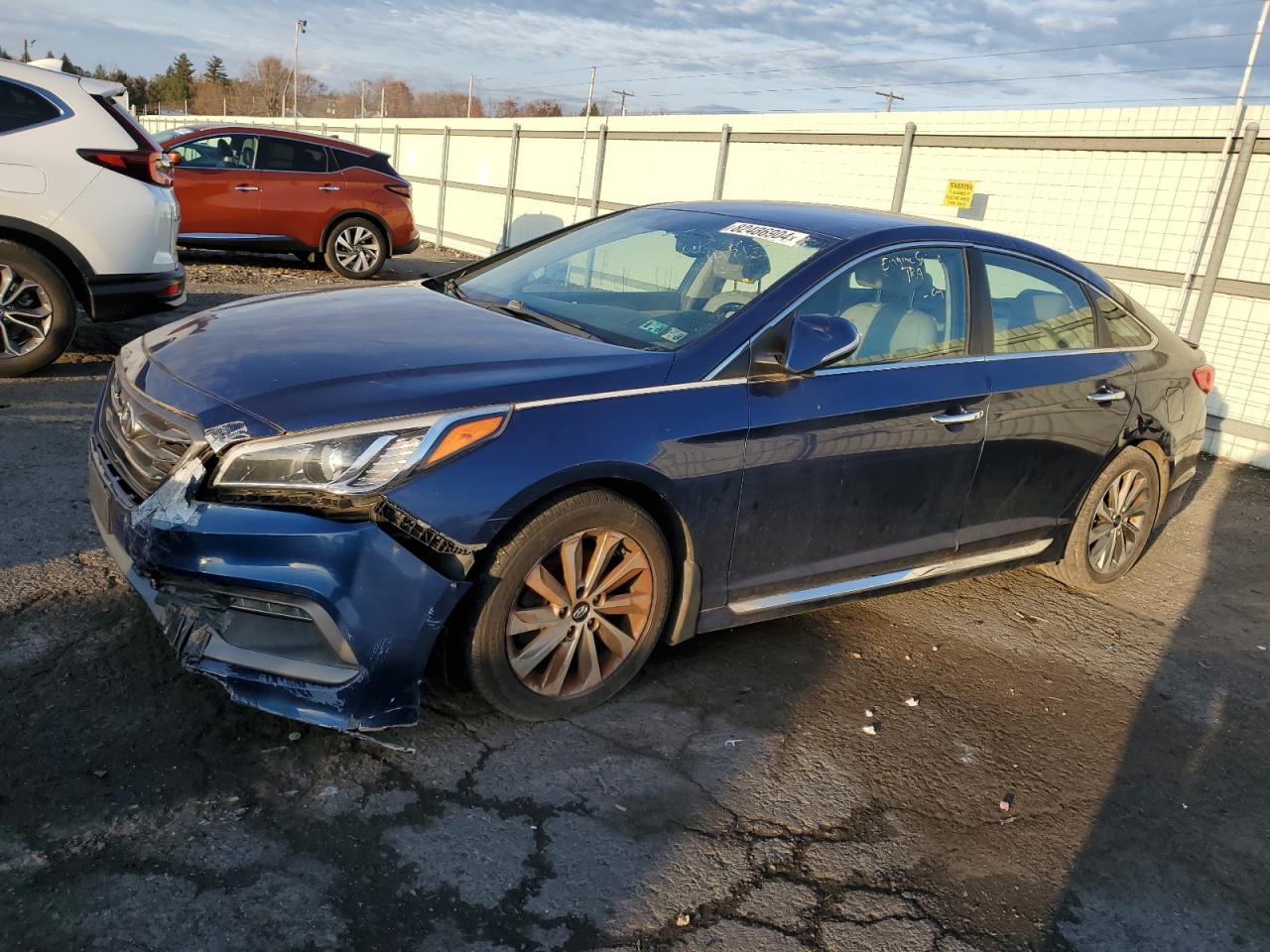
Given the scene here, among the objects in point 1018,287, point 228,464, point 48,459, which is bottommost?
point 48,459

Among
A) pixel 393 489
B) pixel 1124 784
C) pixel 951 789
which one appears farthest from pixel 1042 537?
Result: pixel 393 489

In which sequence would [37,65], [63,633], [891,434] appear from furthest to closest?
[37,65], [891,434], [63,633]

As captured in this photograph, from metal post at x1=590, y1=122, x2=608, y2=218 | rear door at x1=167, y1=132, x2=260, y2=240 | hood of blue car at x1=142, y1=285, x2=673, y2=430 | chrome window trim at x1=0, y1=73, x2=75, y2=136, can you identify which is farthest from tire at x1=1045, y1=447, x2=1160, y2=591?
metal post at x1=590, y1=122, x2=608, y2=218

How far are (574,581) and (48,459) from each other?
3438 mm

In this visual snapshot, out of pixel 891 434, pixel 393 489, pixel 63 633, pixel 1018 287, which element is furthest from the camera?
pixel 1018 287

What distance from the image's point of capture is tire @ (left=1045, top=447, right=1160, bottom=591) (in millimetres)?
4824

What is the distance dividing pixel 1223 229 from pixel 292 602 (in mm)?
7937

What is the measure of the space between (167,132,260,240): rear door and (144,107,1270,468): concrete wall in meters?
5.23

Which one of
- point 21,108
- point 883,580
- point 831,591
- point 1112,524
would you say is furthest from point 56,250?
point 1112,524

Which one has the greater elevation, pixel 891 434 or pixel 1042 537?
pixel 891 434

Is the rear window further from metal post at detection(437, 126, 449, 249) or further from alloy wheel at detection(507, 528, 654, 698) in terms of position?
alloy wheel at detection(507, 528, 654, 698)

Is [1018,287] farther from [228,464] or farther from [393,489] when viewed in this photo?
[228,464]

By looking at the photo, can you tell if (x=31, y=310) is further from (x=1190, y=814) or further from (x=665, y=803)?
(x=1190, y=814)

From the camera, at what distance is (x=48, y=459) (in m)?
5.19
